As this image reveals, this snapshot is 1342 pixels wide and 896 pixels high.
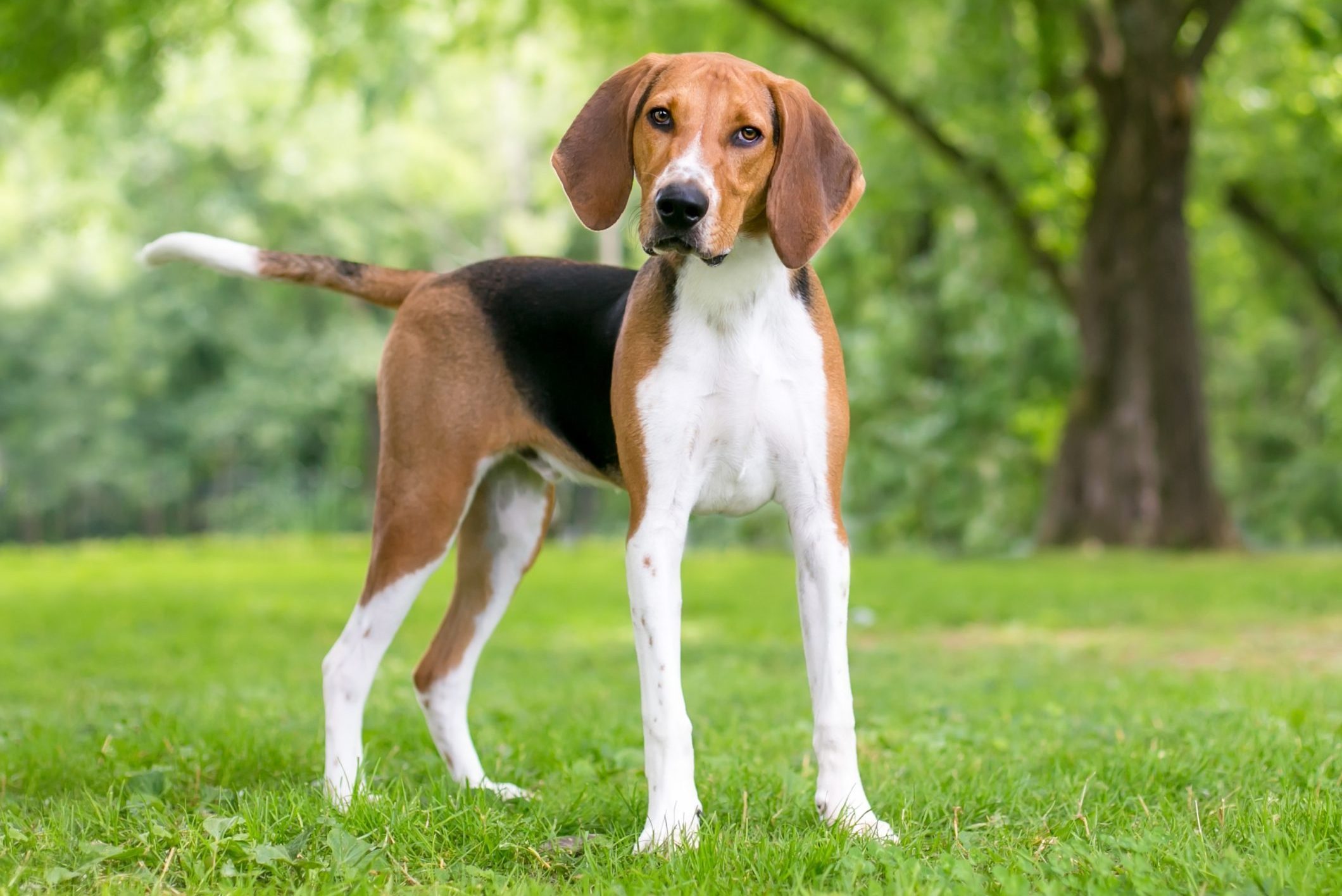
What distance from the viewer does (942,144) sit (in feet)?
56.2

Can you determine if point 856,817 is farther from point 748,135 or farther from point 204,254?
point 204,254

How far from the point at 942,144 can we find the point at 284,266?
13.6m

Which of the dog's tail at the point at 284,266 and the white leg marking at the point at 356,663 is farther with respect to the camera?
the dog's tail at the point at 284,266

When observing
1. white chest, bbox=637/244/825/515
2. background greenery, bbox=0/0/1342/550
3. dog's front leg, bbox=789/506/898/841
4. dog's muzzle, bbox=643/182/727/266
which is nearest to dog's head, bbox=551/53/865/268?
dog's muzzle, bbox=643/182/727/266

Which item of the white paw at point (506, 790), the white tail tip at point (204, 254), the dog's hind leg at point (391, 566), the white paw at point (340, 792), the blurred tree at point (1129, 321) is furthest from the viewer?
the blurred tree at point (1129, 321)

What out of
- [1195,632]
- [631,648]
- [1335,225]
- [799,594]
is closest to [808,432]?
[799,594]

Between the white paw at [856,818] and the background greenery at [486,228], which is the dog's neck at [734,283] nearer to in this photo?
the white paw at [856,818]

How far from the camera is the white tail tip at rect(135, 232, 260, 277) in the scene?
4633 millimetres

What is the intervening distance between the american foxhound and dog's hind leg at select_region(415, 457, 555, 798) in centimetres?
35

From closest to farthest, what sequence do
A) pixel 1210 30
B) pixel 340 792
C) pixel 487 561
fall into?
pixel 340 792 < pixel 487 561 < pixel 1210 30

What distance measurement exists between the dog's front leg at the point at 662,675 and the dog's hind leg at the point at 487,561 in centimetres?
111

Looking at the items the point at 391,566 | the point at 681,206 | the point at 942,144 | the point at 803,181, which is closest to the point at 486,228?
the point at 942,144

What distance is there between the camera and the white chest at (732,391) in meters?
3.72

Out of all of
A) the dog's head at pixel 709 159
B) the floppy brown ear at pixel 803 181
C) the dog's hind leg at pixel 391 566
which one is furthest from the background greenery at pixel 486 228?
the floppy brown ear at pixel 803 181
